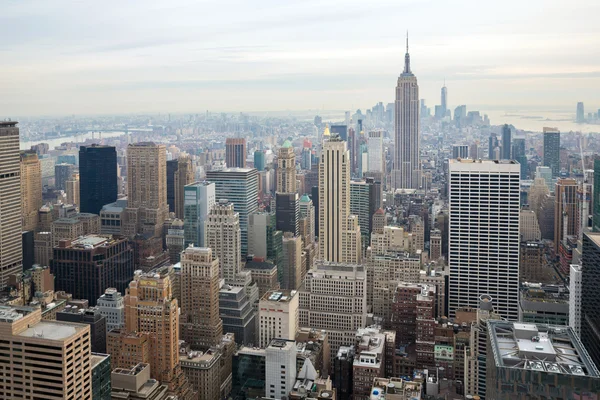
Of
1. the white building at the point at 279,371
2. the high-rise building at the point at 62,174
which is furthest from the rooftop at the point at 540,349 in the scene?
the high-rise building at the point at 62,174

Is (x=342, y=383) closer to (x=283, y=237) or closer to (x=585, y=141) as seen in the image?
(x=585, y=141)

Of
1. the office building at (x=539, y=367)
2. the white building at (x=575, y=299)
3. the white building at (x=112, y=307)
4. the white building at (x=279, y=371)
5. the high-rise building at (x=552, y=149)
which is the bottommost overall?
the white building at (x=279, y=371)

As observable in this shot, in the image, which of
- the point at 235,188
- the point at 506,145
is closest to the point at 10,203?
the point at 235,188

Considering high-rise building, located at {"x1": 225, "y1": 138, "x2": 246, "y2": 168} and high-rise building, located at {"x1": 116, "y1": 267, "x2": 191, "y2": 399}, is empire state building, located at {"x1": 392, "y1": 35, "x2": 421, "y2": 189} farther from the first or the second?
high-rise building, located at {"x1": 116, "y1": 267, "x2": 191, "y2": 399}

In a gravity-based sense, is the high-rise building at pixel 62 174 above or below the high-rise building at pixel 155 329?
above

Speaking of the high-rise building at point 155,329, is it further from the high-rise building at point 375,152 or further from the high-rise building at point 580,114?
the high-rise building at point 375,152

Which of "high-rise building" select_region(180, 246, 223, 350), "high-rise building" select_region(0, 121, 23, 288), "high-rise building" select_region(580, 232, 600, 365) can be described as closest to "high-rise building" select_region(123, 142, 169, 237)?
"high-rise building" select_region(0, 121, 23, 288)
